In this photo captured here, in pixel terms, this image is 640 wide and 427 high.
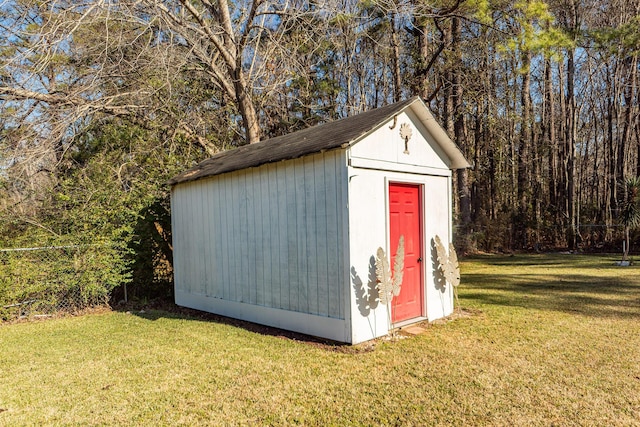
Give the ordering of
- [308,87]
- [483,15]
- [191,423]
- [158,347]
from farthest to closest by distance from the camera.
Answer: [308,87] → [483,15] → [158,347] → [191,423]

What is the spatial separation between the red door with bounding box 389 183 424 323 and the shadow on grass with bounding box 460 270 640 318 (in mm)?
2287

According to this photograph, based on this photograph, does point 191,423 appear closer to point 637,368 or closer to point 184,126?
point 637,368

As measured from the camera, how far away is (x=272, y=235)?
230 inches

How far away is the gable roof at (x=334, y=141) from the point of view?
16.6 ft

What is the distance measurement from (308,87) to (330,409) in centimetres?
1303

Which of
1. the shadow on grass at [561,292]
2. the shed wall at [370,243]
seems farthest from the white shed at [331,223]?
the shadow on grass at [561,292]

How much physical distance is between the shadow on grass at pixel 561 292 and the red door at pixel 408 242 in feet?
7.50

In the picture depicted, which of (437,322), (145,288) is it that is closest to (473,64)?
(437,322)

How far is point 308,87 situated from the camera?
14609mm

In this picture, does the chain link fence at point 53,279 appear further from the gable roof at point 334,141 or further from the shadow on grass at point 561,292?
the shadow on grass at point 561,292

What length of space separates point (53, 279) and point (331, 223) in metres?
5.71

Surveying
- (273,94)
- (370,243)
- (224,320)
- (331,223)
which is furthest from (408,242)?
(273,94)

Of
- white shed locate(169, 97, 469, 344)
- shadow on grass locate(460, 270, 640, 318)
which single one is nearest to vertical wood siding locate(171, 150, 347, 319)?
white shed locate(169, 97, 469, 344)

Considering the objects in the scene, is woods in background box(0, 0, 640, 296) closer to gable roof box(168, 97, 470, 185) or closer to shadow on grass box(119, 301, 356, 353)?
shadow on grass box(119, 301, 356, 353)
